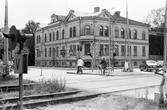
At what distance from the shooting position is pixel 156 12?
2571 inches

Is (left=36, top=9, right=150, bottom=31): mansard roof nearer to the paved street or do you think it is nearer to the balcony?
the balcony

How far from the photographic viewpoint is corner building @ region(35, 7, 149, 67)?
47.5m

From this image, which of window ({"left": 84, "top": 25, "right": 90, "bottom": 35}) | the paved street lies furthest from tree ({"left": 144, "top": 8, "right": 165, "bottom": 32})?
the paved street

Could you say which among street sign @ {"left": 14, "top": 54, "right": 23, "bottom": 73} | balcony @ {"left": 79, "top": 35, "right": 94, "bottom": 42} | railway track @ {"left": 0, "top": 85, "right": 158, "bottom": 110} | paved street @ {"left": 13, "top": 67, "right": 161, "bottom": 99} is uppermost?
balcony @ {"left": 79, "top": 35, "right": 94, "bottom": 42}

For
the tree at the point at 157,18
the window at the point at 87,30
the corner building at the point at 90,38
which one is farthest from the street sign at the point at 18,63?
the tree at the point at 157,18

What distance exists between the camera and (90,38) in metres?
46.9

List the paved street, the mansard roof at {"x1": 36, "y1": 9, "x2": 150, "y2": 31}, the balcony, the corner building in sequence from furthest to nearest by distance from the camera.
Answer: the mansard roof at {"x1": 36, "y1": 9, "x2": 150, "y2": 31}
the corner building
the balcony
the paved street

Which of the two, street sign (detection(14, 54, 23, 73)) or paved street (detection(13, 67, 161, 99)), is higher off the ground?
street sign (detection(14, 54, 23, 73))

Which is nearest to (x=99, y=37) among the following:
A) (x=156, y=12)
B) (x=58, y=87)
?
(x=156, y=12)

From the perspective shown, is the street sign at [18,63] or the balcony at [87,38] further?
the balcony at [87,38]

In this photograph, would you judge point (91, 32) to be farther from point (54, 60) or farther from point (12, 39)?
point (12, 39)

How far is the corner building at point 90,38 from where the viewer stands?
47469 mm

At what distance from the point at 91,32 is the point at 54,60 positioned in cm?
1490

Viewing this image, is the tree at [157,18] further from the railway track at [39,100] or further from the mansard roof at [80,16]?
the railway track at [39,100]
